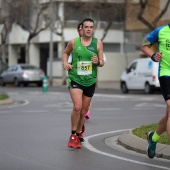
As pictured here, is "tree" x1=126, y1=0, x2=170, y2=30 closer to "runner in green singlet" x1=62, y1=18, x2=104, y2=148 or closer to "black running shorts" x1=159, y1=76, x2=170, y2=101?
"runner in green singlet" x1=62, y1=18, x2=104, y2=148

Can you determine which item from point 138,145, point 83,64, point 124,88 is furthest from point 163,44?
point 124,88

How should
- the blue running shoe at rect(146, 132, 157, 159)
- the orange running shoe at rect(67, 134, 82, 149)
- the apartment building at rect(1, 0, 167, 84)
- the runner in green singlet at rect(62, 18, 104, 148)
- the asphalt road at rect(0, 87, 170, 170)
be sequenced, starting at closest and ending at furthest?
the asphalt road at rect(0, 87, 170, 170) < the blue running shoe at rect(146, 132, 157, 159) < the runner in green singlet at rect(62, 18, 104, 148) < the orange running shoe at rect(67, 134, 82, 149) < the apartment building at rect(1, 0, 167, 84)

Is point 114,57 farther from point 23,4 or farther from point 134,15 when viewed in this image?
point 23,4

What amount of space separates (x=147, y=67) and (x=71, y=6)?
47.7 ft

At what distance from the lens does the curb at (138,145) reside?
9070mm

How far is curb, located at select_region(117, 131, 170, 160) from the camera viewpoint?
9.07 m

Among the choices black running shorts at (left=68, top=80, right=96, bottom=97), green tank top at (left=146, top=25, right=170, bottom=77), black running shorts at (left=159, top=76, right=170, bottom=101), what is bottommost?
black running shorts at (left=68, top=80, right=96, bottom=97)

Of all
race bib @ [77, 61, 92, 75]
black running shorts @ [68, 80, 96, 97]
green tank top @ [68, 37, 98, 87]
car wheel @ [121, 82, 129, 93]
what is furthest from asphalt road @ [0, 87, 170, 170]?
car wheel @ [121, 82, 129, 93]

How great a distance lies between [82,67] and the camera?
32.1ft

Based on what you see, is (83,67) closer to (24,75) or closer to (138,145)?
(138,145)

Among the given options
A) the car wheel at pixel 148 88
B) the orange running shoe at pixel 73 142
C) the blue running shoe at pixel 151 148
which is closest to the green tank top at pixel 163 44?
the blue running shoe at pixel 151 148

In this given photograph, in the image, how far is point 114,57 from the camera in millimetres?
45219

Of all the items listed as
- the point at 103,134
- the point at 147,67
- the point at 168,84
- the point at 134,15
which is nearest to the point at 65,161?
the point at 168,84

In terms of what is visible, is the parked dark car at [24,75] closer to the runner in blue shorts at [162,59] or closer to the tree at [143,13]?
the tree at [143,13]
